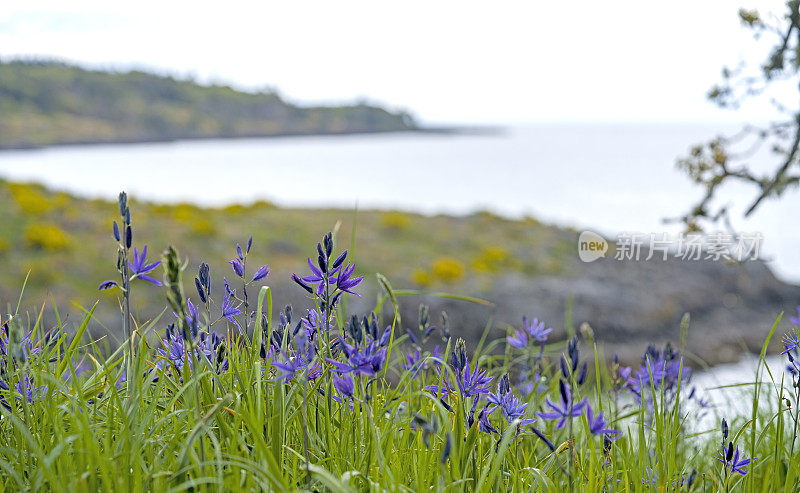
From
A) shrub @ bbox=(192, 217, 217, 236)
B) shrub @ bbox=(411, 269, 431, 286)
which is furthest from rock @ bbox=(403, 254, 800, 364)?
shrub @ bbox=(192, 217, 217, 236)

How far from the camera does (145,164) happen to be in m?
70.2

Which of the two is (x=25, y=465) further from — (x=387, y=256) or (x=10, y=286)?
(x=387, y=256)

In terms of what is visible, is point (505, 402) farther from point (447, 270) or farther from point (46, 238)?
point (46, 238)

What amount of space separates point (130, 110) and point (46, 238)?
226 ft

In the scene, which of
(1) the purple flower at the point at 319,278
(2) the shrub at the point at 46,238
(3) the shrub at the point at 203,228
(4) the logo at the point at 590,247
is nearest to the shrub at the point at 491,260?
(4) the logo at the point at 590,247

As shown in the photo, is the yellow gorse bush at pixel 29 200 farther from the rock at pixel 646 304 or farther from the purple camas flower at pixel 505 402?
the purple camas flower at pixel 505 402

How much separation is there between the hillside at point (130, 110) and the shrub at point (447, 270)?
6245cm

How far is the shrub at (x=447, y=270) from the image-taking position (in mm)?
15734

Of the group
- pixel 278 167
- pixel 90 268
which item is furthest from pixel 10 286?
pixel 278 167

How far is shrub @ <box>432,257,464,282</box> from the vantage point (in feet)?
51.6

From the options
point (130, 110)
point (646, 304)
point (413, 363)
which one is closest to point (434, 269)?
point (646, 304)

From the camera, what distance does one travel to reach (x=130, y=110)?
75562 mm

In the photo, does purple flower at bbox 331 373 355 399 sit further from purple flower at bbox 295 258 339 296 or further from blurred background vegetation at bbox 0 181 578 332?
blurred background vegetation at bbox 0 181 578 332

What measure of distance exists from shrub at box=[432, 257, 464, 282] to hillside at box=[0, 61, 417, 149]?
205 feet
